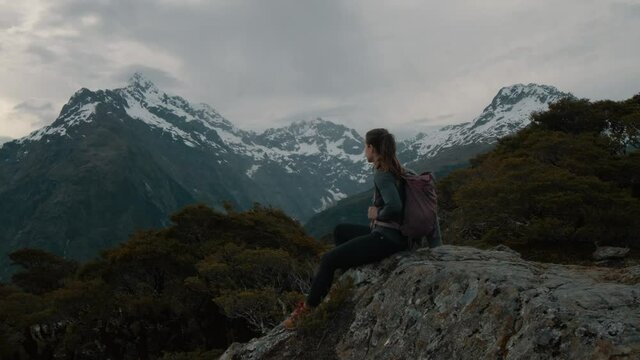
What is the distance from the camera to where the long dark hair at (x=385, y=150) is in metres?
8.07

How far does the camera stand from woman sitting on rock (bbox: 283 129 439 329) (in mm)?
7961

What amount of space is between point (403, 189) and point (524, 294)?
2.74m

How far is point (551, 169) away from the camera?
105ft

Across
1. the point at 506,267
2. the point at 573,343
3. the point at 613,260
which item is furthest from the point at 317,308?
the point at 613,260

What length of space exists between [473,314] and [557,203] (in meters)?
23.2

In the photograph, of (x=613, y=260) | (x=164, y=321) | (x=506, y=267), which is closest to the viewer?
(x=506, y=267)

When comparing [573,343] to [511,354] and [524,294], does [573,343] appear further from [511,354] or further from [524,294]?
[524,294]

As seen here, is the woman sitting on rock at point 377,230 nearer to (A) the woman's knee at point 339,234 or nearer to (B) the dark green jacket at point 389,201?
(B) the dark green jacket at point 389,201

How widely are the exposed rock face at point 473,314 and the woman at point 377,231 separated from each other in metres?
0.32

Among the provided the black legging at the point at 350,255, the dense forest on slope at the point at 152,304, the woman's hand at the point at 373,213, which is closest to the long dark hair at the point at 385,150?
the woman's hand at the point at 373,213

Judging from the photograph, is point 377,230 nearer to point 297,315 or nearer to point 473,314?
point 297,315

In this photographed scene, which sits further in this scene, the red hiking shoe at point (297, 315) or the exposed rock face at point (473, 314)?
the red hiking shoe at point (297, 315)

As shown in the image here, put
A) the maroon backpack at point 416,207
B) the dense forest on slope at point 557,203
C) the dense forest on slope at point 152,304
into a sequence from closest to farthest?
1. the maroon backpack at point 416,207
2. the dense forest on slope at point 557,203
3. the dense forest on slope at point 152,304

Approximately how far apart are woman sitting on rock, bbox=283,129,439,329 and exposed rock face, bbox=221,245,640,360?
33 centimetres
